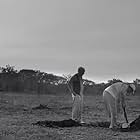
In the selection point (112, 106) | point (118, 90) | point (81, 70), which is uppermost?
point (81, 70)

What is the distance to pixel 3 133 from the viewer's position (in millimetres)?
11234

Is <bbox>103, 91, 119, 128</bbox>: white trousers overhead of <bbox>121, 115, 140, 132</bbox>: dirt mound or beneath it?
overhead

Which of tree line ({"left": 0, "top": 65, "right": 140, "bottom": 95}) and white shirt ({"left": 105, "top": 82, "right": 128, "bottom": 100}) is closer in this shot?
white shirt ({"left": 105, "top": 82, "right": 128, "bottom": 100})

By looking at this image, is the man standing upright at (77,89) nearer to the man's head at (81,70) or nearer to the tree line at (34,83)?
the man's head at (81,70)

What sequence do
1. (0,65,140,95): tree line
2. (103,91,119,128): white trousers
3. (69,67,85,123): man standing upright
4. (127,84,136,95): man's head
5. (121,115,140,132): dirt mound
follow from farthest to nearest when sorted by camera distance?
(0,65,140,95): tree line → (69,67,85,123): man standing upright → (103,91,119,128): white trousers → (127,84,136,95): man's head → (121,115,140,132): dirt mound

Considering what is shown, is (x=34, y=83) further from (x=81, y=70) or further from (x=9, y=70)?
(x=81, y=70)

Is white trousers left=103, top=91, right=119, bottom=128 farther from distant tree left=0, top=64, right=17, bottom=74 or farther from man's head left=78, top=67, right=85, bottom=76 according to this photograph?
distant tree left=0, top=64, right=17, bottom=74

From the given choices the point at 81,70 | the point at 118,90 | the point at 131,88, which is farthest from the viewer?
the point at 81,70

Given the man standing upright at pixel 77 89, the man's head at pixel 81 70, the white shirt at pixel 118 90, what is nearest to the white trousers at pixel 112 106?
the white shirt at pixel 118 90

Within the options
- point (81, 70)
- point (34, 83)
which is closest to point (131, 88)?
point (81, 70)

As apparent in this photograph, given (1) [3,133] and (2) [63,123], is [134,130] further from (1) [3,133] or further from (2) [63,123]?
(1) [3,133]

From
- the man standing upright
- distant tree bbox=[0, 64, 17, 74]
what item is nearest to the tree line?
distant tree bbox=[0, 64, 17, 74]

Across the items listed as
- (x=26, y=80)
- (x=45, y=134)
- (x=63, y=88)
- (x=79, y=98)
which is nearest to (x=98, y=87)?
(x=63, y=88)

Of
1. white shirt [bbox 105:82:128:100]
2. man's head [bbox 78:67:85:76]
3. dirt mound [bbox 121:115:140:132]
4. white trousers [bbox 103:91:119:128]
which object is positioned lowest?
dirt mound [bbox 121:115:140:132]
